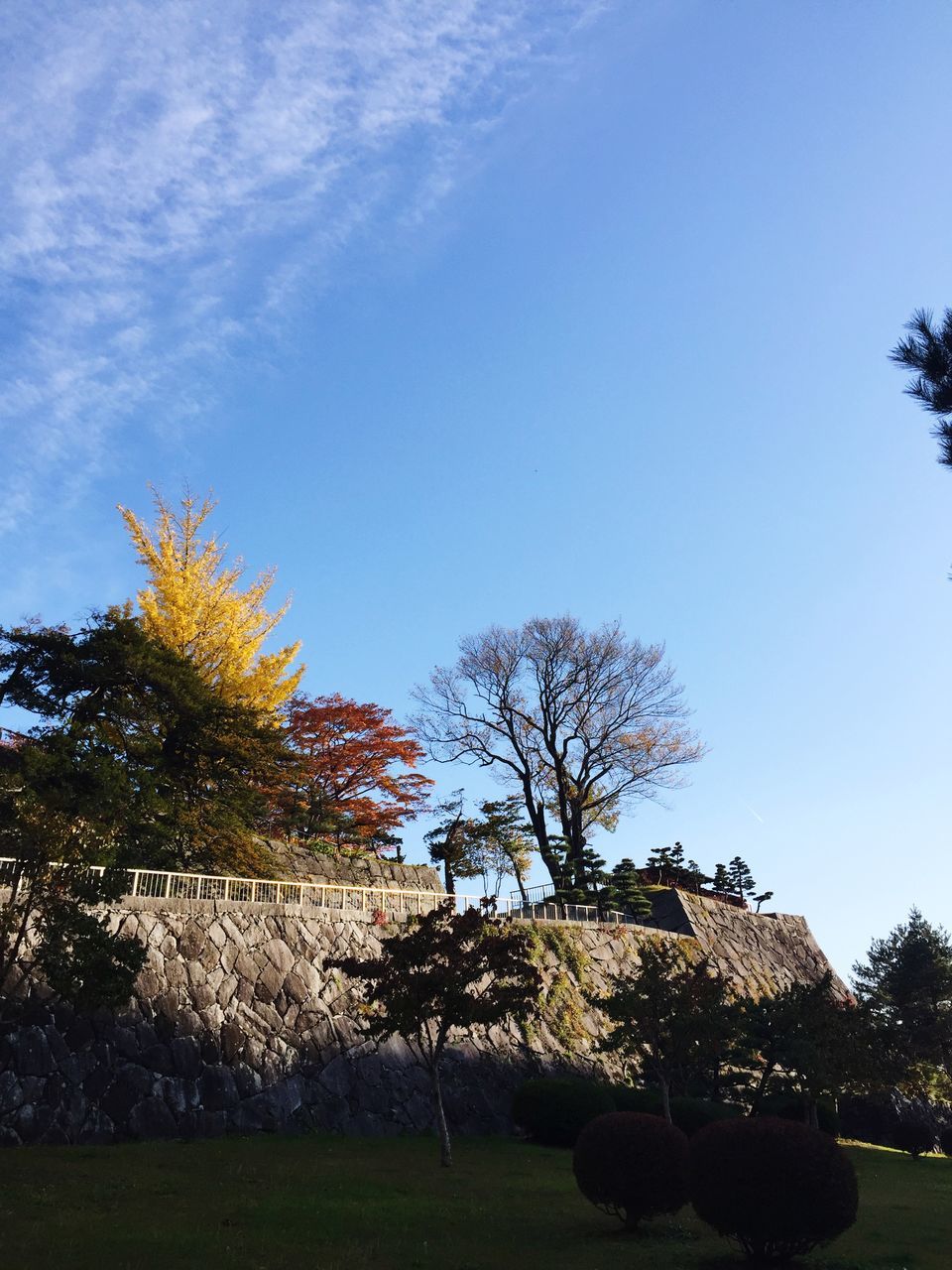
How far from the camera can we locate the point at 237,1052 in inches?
857

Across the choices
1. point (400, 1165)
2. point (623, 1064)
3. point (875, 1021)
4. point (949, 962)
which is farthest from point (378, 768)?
point (949, 962)

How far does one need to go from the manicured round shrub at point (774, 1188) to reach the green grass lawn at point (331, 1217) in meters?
0.70

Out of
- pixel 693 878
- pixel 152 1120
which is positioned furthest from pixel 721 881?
pixel 152 1120

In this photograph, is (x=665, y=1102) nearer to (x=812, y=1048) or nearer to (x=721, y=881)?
A: (x=812, y=1048)

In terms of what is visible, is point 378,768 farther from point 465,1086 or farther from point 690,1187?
point 690,1187

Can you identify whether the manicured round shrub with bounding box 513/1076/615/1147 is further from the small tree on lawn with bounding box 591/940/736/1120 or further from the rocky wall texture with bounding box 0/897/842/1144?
the small tree on lawn with bounding box 591/940/736/1120

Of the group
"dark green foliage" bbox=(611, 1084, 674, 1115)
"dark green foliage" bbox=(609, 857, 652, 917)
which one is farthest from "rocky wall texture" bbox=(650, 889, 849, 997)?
"dark green foliage" bbox=(611, 1084, 674, 1115)

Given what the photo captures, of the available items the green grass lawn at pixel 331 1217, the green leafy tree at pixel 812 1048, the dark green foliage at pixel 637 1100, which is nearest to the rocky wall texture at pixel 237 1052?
the green grass lawn at pixel 331 1217

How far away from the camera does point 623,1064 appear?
29.7 meters

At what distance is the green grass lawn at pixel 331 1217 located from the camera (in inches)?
469

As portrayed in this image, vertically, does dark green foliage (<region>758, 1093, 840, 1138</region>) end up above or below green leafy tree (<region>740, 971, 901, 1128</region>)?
below

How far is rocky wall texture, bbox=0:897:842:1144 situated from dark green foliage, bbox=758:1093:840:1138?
5.70m

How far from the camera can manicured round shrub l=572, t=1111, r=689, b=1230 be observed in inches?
568

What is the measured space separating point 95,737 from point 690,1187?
855 inches
